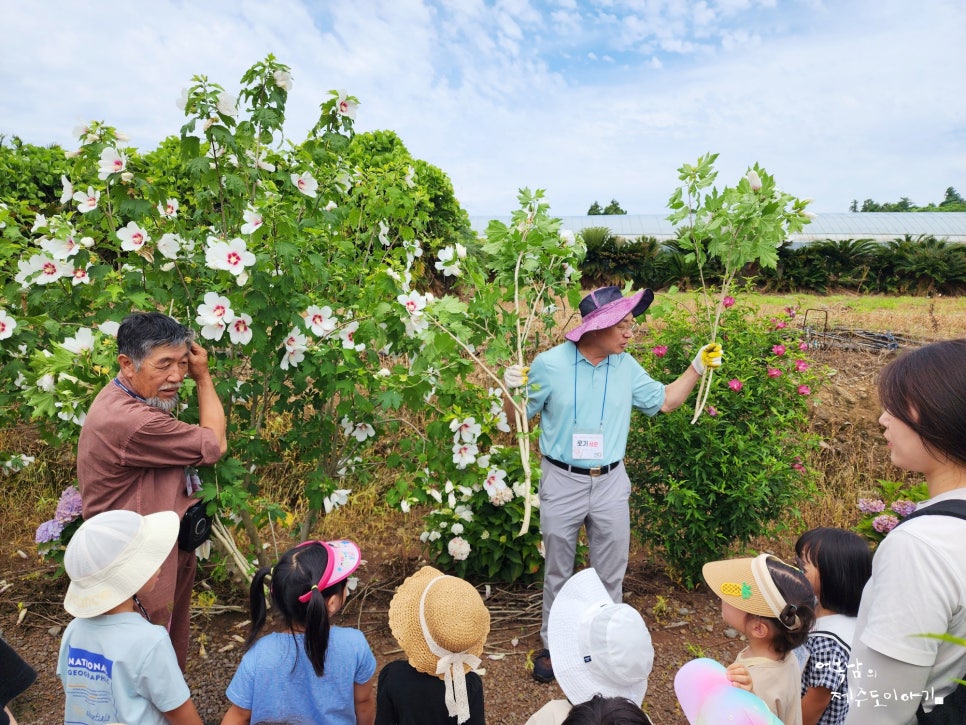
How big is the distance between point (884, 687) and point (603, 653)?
1.79ft

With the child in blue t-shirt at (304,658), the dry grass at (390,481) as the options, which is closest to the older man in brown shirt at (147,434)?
the child in blue t-shirt at (304,658)

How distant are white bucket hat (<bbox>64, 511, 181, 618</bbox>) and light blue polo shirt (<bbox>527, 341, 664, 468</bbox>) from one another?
155cm

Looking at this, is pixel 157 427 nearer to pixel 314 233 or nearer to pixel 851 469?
pixel 314 233

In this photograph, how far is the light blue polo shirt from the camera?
8.98 feet

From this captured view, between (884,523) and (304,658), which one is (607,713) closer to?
(304,658)

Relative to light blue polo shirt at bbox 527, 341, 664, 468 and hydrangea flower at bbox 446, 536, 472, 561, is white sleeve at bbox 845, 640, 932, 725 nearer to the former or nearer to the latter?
light blue polo shirt at bbox 527, 341, 664, 468

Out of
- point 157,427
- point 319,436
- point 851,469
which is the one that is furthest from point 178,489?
point 851,469

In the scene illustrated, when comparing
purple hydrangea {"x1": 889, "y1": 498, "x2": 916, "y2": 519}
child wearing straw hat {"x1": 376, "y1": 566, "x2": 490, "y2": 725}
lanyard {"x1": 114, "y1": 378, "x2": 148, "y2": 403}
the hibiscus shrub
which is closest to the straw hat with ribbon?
child wearing straw hat {"x1": 376, "y1": 566, "x2": 490, "y2": 725}

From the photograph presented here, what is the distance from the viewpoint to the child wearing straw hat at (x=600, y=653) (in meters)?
1.44

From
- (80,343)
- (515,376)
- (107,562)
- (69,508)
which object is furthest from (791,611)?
(69,508)

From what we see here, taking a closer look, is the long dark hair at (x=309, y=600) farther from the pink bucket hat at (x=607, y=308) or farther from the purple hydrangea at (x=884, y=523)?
the purple hydrangea at (x=884, y=523)

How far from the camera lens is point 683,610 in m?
3.38

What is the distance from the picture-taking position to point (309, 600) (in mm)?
1667

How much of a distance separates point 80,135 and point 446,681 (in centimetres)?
221
